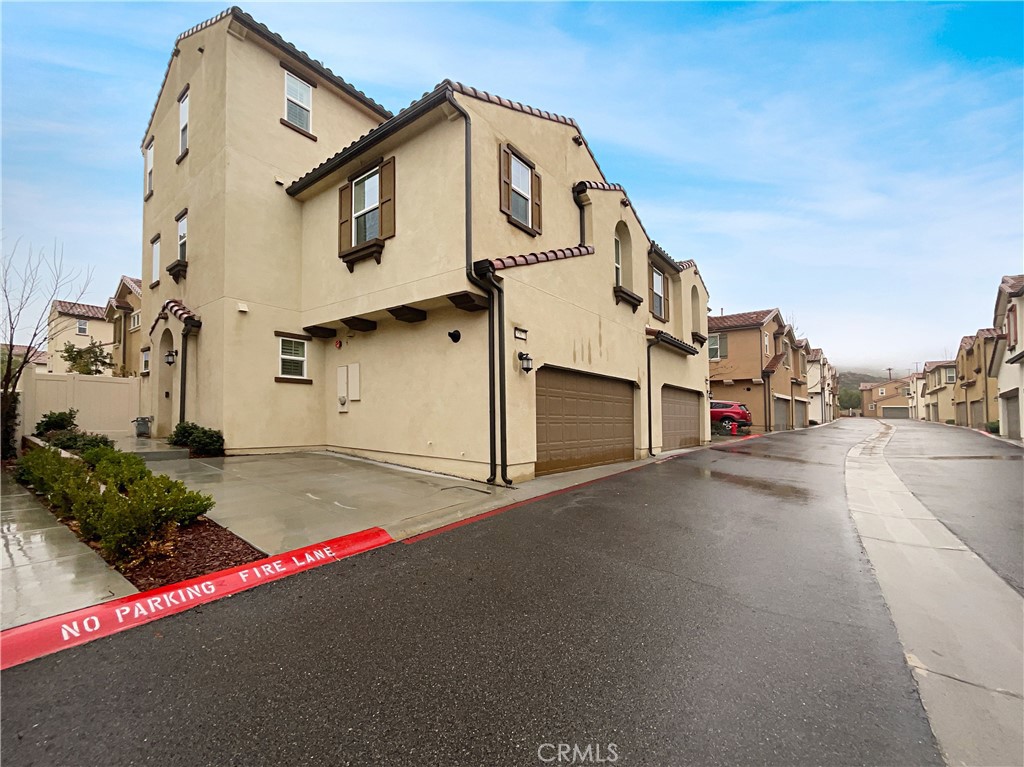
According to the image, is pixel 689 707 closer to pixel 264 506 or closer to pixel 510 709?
pixel 510 709

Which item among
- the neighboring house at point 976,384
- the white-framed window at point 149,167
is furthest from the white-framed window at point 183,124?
the neighboring house at point 976,384

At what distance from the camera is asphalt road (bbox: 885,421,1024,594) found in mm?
4586

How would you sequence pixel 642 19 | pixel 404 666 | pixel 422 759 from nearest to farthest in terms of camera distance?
pixel 422 759, pixel 404 666, pixel 642 19

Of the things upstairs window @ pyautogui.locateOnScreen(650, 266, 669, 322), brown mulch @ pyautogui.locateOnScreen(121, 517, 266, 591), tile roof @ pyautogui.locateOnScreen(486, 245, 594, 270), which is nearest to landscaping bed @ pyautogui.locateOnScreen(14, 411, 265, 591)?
brown mulch @ pyautogui.locateOnScreen(121, 517, 266, 591)

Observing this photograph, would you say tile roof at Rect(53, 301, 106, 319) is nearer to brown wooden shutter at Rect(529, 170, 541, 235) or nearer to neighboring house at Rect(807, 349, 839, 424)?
brown wooden shutter at Rect(529, 170, 541, 235)

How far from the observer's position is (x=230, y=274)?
9844 mm

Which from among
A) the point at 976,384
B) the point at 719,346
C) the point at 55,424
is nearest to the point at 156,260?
the point at 55,424

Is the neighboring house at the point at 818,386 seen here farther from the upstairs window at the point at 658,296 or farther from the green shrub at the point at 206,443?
the green shrub at the point at 206,443

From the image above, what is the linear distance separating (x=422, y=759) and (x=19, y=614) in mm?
3311

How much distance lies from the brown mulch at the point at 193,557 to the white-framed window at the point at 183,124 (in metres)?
12.4

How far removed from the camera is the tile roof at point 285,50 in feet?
33.4

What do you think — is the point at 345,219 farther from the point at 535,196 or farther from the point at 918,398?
the point at 918,398

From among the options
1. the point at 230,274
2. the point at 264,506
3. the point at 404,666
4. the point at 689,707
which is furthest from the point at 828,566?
the point at 230,274

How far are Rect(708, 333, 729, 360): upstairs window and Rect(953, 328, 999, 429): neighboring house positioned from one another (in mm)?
13002
